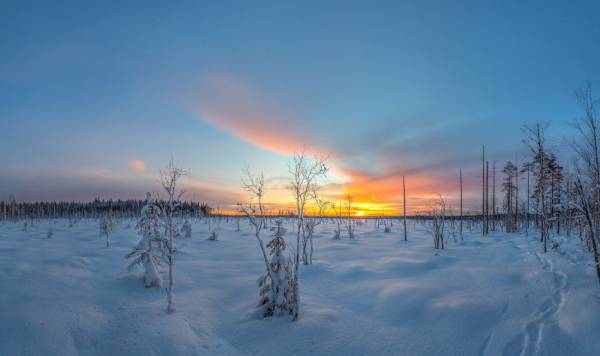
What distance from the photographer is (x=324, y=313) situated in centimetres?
747

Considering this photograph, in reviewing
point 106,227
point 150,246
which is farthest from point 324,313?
point 106,227

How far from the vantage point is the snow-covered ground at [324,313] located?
5801 millimetres

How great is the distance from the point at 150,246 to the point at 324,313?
275 inches

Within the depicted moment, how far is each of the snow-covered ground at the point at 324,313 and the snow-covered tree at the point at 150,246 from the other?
1.49ft

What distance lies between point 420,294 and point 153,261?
886cm

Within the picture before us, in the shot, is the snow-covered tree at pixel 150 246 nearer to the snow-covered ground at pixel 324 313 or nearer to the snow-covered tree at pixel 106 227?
the snow-covered ground at pixel 324 313

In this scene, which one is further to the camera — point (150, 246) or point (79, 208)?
point (79, 208)

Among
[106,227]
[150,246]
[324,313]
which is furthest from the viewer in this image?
[106,227]

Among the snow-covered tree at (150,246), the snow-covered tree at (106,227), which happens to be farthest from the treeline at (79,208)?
the snow-covered tree at (150,246)

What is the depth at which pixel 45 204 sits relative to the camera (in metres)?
109

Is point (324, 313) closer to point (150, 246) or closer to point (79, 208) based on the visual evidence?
point (150, 246)

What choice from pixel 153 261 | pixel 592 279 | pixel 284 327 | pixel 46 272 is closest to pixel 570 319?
pixel 592 279

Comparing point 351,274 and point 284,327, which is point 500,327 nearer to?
point 284,327

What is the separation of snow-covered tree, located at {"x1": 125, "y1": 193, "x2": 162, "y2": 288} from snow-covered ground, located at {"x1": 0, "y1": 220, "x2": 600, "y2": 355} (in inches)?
17.8
